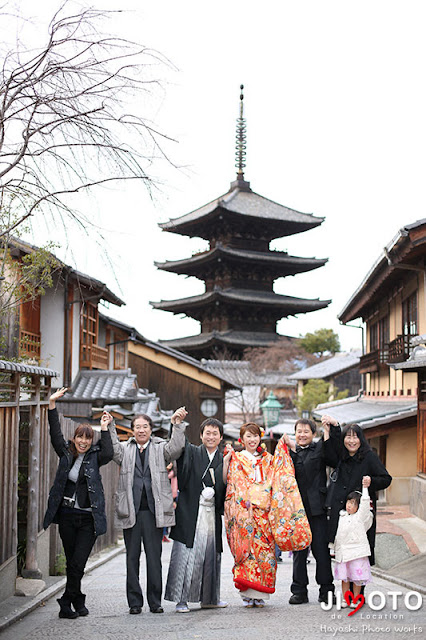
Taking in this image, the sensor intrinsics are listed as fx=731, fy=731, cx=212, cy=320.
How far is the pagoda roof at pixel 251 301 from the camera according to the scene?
3700 cm

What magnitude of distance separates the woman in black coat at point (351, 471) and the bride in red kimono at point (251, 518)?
513 millimetres

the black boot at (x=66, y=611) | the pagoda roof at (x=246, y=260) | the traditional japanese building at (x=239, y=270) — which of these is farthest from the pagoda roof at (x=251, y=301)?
the black boot at (x=66, y=611)

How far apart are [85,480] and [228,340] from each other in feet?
104

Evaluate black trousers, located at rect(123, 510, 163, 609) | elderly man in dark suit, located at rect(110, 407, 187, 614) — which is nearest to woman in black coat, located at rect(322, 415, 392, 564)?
elderly man in dark suit, located at rect(110, 407, 187, 614)

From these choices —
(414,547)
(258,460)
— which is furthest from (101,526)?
(414,547)

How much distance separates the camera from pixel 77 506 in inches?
208

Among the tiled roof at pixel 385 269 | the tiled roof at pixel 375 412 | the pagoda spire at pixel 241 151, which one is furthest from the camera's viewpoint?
the pagoda spire at pixel 241 151

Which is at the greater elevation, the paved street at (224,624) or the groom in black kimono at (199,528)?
the groom in black kimono at (199,528)

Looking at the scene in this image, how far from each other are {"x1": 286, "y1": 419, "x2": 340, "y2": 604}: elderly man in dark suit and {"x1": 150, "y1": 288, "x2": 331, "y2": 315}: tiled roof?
3070cm

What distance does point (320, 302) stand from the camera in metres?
39.5

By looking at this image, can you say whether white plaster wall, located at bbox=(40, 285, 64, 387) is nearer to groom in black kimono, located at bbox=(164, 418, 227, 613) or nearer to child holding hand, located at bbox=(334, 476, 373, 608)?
groom in black kimono, located at bbox=(164, 418, 227, 613)

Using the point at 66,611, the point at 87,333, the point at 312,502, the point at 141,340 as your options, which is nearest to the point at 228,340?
the point at 141,340

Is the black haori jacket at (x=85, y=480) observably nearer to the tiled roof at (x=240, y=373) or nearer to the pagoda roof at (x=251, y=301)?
the tiled roof at (x=240, y=373)

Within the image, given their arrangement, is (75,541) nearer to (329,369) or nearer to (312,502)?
(312,502)
